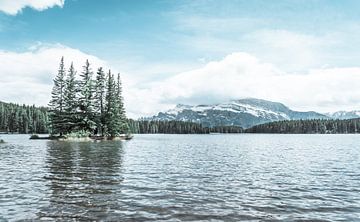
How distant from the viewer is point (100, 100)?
99.9m

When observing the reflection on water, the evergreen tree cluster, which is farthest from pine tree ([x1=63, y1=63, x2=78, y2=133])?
the reflection on water

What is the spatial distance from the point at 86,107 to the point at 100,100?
6.05 m

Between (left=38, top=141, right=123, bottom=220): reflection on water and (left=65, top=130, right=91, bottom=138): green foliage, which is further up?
(left=65, top=130, right=91, bottom=138): green foliage

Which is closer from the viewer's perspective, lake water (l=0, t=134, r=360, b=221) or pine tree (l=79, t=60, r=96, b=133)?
lake water (l=0, t=134, r=360, b=221)

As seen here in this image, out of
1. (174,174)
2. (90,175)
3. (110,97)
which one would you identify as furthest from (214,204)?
(110,97)

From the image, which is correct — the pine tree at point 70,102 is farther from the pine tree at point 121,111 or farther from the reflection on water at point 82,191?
the reflection on water at point 82,191

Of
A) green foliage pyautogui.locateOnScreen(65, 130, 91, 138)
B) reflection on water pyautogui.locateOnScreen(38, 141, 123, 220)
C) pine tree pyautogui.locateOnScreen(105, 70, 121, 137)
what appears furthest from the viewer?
pine tree pyautogui.locateOnScreen(105, 70, 121, 137)

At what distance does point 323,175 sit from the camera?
29469 mm

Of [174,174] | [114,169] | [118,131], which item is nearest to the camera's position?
[174,174]

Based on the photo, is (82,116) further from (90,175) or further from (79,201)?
(79,201)

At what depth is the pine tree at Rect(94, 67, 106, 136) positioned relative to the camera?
9762cm

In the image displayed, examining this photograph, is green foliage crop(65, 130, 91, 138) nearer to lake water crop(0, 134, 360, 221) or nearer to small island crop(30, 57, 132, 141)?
small island crop(30, 57, 132, 141)

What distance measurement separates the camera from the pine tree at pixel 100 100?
97.6 meters

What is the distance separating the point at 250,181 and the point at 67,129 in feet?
251
